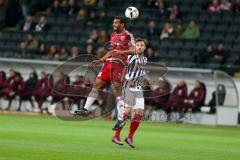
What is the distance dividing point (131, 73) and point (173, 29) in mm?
15277

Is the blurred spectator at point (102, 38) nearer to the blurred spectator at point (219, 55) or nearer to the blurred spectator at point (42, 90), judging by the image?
the blurred spectator at point (42, 90)

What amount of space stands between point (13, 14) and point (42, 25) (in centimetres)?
315

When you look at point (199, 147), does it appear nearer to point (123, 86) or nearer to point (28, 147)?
point (123, 86)

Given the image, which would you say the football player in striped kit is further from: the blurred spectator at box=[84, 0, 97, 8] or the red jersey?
the blurred spectator at box=[84, 0, 97, 8]

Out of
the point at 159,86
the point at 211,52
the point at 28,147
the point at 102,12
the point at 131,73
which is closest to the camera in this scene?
the point at 28,147

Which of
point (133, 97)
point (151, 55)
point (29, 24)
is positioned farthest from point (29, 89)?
point (133, 97)

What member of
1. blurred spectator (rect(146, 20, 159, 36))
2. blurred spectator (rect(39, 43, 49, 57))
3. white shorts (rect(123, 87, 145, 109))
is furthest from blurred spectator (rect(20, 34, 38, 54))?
white shorts (rect(123, 87, 145, 109))

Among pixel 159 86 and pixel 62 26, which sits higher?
pixel 62 26

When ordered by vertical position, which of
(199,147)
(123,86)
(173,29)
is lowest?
(199,147)

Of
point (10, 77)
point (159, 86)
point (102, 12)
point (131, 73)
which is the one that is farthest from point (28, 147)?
point (102, 12)

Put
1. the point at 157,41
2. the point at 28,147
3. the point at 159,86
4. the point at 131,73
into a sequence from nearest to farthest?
1. the point at 28,147
2. the point at 131,73
3. the point at 159,86
4. the point at 157,41

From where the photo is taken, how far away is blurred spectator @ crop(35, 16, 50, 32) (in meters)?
36.5

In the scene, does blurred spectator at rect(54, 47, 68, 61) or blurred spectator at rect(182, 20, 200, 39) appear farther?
blurred spectator at rect(54, 47, 68, 61)

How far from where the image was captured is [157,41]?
3331cm
